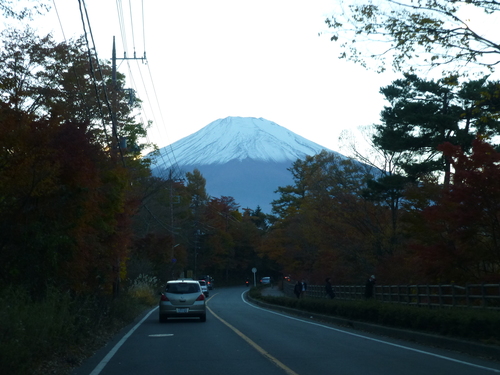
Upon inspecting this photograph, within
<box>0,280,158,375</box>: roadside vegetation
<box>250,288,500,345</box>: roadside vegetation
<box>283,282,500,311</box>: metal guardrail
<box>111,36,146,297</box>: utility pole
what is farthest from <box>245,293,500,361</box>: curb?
<box>111,36,146,297</box>: utility pole

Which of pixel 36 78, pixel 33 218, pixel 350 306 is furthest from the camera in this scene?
pixel 36 78

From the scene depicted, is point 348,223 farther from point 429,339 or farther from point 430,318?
point 429,339

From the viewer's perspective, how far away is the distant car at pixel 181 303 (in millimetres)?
21109

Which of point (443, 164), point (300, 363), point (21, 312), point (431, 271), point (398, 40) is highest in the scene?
point (443, 164)

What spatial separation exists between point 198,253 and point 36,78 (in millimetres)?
67885

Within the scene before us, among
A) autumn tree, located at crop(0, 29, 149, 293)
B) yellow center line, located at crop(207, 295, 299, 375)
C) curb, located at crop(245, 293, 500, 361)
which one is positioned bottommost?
yellow center line, located at crop(207, 295, 299, 375)

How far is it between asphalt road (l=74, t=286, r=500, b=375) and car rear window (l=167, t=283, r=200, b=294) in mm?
4906

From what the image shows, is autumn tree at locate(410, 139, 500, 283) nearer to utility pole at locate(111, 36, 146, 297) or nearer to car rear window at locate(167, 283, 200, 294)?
car rear window at locate(167, 283, 200, 294)

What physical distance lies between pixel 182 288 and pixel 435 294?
8.74 m

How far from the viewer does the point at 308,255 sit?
53.9 m

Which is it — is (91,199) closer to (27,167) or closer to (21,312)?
(27,167)

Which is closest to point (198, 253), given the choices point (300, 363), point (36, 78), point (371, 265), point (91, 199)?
point (371, 265)

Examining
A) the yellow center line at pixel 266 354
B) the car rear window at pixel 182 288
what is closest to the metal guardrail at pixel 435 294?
the yellow center line at pixel 266 354

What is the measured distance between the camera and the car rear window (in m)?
21.6
